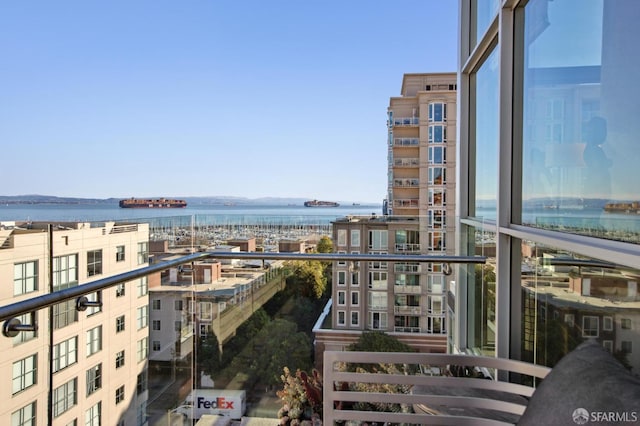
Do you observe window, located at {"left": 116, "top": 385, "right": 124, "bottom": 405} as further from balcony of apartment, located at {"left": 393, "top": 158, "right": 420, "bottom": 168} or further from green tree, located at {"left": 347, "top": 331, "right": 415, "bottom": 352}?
balcony of apartment, located at {"left": 393, "top": 158, "right": 420, "bottom": 168}

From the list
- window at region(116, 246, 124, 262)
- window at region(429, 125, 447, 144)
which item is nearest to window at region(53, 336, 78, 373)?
window at region(116, 246, 124, 262)

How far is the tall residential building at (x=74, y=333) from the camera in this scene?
4.17 ft

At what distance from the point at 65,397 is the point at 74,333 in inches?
8.5

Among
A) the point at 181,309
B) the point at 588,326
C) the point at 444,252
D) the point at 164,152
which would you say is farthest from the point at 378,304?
the point at 164,152

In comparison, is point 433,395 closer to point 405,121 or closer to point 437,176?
point 437,176

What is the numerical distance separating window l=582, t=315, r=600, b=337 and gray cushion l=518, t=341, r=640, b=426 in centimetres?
8

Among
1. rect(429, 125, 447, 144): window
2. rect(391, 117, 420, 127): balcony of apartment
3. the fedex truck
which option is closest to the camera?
the fedex truck

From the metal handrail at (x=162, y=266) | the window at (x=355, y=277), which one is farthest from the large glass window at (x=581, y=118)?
the window at (x=355, y=277)

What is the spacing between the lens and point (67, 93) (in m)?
17.3

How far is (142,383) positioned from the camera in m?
1.91

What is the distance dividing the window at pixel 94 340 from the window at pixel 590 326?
1.67 meters

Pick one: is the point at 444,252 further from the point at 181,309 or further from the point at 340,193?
the point at 340,193

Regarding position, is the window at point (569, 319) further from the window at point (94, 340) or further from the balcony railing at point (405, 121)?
the balcony railing at point (405, 121)

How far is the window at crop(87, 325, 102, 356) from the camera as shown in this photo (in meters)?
1.56
